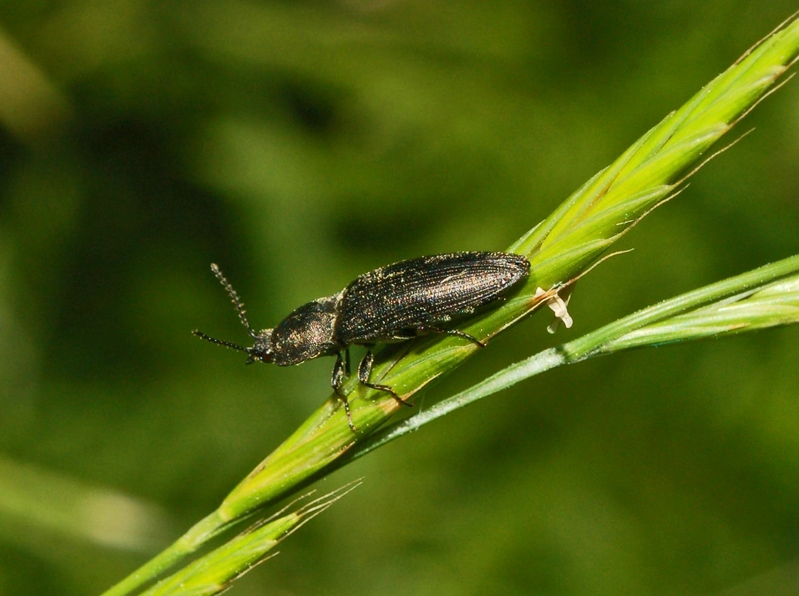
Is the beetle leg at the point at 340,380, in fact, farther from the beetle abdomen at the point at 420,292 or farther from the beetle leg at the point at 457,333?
the beetle leg at the point at 457,333

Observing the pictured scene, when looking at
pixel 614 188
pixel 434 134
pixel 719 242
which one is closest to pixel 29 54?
pixel 434 134

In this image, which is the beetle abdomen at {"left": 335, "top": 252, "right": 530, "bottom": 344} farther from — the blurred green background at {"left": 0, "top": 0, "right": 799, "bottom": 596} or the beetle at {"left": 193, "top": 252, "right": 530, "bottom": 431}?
the blurred green background at {"left": 0, "top": 0, "right": 799, "bottom": 596}

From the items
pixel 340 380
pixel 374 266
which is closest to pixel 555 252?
pixel 340 380

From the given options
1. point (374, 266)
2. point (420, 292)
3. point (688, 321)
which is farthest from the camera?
A: point (374, 266)

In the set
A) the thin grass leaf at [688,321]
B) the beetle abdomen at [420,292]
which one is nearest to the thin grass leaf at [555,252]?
the beetle abdomen at [420,292]

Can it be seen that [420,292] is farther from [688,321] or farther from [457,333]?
[688,321]

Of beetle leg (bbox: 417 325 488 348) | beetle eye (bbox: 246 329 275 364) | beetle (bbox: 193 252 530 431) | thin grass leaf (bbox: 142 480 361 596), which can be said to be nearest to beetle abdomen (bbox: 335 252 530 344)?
beetle (bbox: 193 252 530 431)

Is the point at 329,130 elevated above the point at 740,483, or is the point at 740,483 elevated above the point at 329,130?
the point at 329,130

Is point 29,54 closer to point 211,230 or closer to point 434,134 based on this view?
point 211,230
